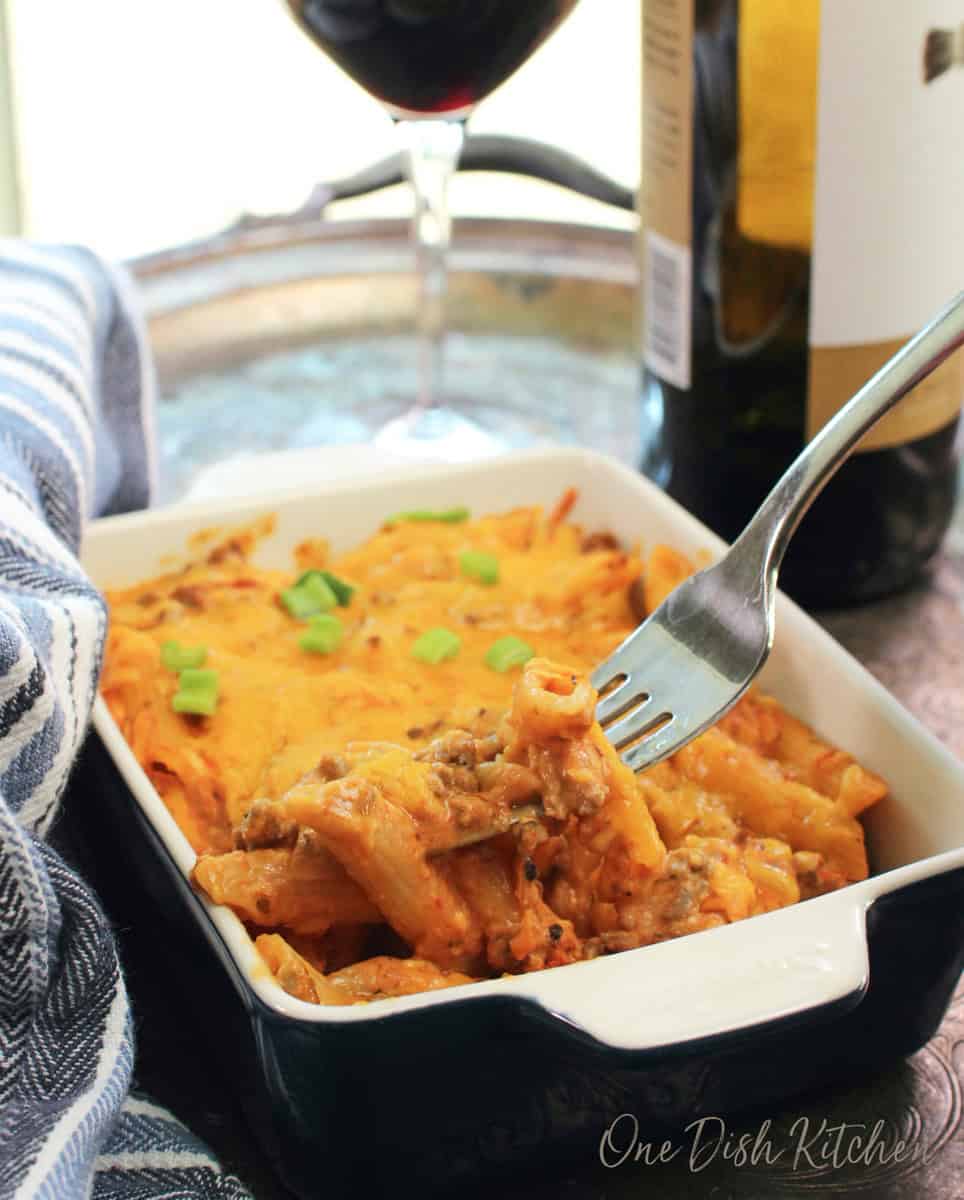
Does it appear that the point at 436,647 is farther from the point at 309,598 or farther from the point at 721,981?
the point at 721,981

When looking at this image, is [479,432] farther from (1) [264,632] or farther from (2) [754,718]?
(2) [754,718]

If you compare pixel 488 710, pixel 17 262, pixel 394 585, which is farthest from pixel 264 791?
pixel 17 262

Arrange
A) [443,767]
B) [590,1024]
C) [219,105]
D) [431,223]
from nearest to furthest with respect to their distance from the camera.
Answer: [590,1024] < [443,767] < [431,223] < [219,105]

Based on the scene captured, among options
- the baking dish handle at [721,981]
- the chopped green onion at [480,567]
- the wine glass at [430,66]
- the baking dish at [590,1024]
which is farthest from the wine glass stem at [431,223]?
the baking dish handle at [721,981]

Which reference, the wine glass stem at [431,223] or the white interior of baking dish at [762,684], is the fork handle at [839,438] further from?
the wine glass stem at [431,223]

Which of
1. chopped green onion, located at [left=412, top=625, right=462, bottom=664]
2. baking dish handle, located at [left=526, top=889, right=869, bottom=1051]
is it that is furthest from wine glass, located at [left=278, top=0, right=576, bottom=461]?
baking dish handle, located at [left=526, top=889, right=869, bottom=1051]

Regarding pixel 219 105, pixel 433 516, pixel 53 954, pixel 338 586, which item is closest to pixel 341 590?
pixel 338 586
